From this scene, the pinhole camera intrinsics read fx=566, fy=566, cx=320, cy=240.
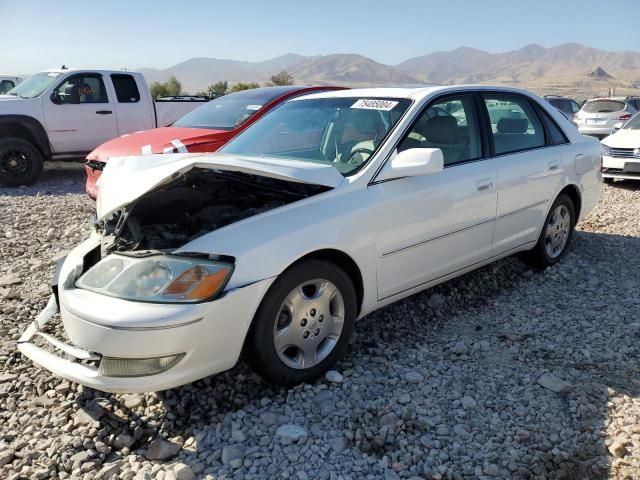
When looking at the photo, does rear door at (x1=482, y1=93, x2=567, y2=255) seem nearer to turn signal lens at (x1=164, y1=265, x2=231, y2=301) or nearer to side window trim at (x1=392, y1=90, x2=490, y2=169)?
side window trim at (x1=392, y1=90, x2=490, y2=169)

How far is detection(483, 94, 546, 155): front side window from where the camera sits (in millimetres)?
4285

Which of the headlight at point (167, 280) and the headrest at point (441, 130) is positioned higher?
the headrest at point (441, 130)

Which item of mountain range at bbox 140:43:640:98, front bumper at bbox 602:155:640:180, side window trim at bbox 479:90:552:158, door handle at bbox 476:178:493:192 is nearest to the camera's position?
door handle at bbox 476:178:493:192

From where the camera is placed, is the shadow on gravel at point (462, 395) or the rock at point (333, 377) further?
the rock at point (333, 377)

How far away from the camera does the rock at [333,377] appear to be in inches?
125

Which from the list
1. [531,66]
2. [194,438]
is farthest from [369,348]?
[531,66]

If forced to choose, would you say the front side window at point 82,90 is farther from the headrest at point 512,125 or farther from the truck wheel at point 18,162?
A: the headrest at point 512,125

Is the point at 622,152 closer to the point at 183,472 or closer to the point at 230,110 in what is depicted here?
the point at 230,110

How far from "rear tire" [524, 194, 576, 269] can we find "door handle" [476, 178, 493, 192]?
105cm

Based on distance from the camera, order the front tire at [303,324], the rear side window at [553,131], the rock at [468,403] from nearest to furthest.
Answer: the front tire at [303,324] < the rock at [468,403] < the rear side window at [553,131]

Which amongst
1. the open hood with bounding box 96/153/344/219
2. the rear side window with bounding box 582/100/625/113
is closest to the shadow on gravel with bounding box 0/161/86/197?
the open hood with bounding box 96/153/344/219

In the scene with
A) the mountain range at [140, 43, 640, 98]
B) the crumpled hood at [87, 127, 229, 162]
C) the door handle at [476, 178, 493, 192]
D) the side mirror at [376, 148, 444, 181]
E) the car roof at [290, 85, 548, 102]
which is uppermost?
the car roof at [290, 85, 548, 102]

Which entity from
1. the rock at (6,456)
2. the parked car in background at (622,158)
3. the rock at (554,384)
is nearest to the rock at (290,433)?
the rock at (6,456)

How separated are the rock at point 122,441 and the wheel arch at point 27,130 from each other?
7.75 m
